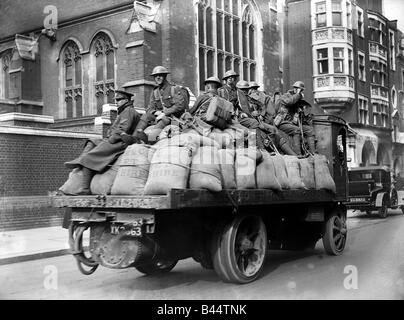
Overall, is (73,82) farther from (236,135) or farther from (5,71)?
(236,135)

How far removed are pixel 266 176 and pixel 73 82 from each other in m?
17.8

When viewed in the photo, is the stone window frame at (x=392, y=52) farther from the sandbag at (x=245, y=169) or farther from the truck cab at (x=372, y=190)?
the sandbag at (x=245, y=169)

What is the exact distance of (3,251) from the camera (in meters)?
10.1

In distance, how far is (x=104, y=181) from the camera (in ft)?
20.6

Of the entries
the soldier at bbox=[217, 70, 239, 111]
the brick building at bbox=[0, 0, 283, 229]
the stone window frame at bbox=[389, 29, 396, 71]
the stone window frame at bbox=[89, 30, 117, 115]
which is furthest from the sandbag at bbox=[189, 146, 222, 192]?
the stone window frame at bbox=[389, 29, 396, 71]

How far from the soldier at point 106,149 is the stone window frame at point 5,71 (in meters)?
19.0

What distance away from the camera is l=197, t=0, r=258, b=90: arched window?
22359 millimetres

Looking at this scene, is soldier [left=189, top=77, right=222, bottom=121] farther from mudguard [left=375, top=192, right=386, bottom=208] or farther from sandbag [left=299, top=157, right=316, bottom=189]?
mudguard [left=375, top=192, right=386, bottom=208]

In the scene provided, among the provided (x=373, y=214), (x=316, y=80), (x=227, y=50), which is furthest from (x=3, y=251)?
(x=316, y=80)

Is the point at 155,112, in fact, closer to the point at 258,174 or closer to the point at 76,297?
the point at 258,174

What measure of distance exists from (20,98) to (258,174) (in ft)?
61.1

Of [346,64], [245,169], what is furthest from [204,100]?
[346,64]

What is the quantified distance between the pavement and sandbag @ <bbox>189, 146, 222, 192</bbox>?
3145 mm

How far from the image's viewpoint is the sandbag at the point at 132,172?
19.2 feet
